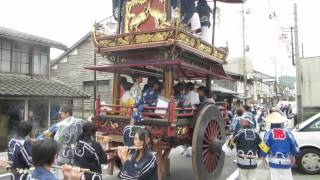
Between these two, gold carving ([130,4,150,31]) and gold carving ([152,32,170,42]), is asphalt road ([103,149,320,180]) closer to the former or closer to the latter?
gold carving ([152,32,170,42])

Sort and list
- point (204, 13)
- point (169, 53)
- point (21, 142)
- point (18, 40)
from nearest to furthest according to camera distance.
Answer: point (21, 142)
point (169, 53)
point (204, 13)
point (18, 40)

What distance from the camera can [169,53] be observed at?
24.1ft

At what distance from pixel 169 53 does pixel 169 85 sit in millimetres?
630

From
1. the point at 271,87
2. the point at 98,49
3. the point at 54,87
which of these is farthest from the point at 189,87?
A: the point at 271,87

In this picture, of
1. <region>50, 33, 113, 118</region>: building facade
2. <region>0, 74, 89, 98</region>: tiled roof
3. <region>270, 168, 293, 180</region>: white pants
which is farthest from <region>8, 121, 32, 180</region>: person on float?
<region>50, 33, 113, 118</region>: building facade

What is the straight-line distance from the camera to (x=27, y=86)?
14.7 meters

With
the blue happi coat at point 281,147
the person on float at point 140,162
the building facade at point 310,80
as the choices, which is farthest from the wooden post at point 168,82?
the building facade at point 310,80

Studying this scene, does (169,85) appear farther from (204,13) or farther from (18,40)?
(18,40)

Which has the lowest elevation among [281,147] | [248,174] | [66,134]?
[248,174]

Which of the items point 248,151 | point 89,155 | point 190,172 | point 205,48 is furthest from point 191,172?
point 89,155

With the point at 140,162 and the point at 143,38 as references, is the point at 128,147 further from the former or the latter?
the point at 143,38

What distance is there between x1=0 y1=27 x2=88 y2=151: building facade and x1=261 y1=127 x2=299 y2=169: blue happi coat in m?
9.50

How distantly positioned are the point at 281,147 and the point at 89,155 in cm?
339

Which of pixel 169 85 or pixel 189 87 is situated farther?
pixel 189 87
